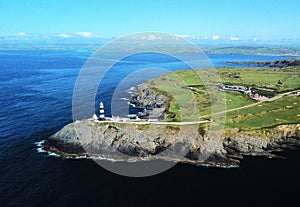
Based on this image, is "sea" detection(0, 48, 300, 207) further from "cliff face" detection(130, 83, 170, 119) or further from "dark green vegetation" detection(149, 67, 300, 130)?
"cliff face" detection(130, 83, 170, 119)

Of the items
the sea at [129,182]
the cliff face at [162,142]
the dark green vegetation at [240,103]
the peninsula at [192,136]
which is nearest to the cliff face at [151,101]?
the dark green vegetation at [240,103]

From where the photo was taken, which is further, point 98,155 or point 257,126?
point 257,126

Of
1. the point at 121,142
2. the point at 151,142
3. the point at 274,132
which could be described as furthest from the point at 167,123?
the point at 274,132

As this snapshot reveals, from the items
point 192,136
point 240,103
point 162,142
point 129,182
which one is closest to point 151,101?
point 240,103

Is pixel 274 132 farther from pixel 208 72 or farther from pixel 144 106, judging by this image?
pixel 208 72

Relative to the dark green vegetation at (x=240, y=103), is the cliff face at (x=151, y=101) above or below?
below

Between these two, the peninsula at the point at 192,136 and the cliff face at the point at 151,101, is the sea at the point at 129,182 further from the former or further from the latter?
the cliff face at the point at 151,101

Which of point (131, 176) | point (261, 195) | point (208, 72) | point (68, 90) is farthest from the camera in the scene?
point (208, 72)

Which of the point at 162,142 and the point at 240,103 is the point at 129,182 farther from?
the point at 240,103

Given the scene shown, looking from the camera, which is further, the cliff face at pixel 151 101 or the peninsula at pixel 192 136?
the cliff face at pixel 151 101
